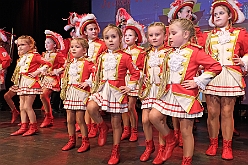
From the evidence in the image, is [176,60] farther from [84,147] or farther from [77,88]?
[84,147]

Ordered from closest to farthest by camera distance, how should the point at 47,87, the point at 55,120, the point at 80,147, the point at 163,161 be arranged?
the point at 163,161
the point at 80,147
the point at 47,87
the point at 55,120

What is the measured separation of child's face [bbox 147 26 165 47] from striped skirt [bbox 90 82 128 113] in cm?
61

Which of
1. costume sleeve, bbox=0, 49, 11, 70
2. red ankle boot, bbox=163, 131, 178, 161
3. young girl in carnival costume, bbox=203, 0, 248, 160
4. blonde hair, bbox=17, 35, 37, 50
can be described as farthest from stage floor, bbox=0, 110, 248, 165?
blonde hair, bbox=17, 35, 37, 50

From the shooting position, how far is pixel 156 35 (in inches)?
124

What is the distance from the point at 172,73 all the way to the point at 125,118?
167 centimetres

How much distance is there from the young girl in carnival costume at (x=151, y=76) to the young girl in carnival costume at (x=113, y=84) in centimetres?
19

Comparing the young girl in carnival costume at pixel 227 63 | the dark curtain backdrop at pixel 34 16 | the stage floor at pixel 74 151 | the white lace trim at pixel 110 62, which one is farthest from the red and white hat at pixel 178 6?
the dark curtain backdrop at pixel 34 16

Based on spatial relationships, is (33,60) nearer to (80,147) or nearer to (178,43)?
(80,147)

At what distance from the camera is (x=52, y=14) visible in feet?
25.9

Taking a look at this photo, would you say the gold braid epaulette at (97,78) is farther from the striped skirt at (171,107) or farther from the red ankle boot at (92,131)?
the red ankle boot at (92,131)

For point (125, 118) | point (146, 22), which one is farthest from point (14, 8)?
point (125, 118)

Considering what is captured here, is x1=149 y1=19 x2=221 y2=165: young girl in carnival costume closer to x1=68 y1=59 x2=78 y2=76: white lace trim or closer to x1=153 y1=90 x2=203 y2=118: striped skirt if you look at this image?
x1=153 y1=90 x2=203 y2=118: striped skirt

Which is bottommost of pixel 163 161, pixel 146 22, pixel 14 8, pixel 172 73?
pixel 163 161

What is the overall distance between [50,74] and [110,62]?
2.28 m
